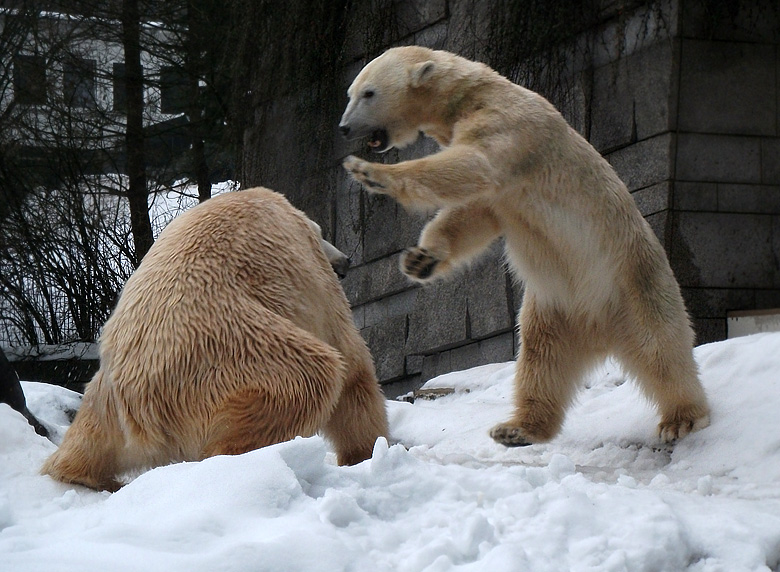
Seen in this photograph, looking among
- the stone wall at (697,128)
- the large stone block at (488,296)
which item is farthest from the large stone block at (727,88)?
the large stone block at (488,296)

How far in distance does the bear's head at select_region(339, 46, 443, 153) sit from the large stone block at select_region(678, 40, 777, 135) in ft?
7.43

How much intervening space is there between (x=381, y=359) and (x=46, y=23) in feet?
15.6

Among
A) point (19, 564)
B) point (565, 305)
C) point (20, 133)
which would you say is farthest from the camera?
point (20, 133)

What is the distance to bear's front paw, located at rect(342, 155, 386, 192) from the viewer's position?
3.52 metres

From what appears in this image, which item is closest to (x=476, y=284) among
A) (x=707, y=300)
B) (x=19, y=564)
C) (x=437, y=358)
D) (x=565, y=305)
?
(x=437, y=358)

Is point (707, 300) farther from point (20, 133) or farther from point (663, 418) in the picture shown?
point (20, 133)

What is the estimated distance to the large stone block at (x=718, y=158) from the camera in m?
6.09

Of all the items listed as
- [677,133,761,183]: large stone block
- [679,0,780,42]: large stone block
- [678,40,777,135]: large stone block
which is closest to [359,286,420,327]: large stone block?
[677,133,761,183]: large stone block

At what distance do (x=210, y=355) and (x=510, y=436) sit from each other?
1.91 meters

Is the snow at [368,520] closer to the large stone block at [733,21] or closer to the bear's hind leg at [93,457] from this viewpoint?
the bear's hind leg at [93,457]

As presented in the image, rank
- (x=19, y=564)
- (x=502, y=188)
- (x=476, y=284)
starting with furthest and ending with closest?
(x=476, y=284) < (x=502, y=188) < (x=19, y=564)

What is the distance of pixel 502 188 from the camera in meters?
4.11

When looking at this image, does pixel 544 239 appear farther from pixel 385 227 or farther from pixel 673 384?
pixel 385 227

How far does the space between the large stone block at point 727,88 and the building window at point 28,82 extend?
6.19 m
